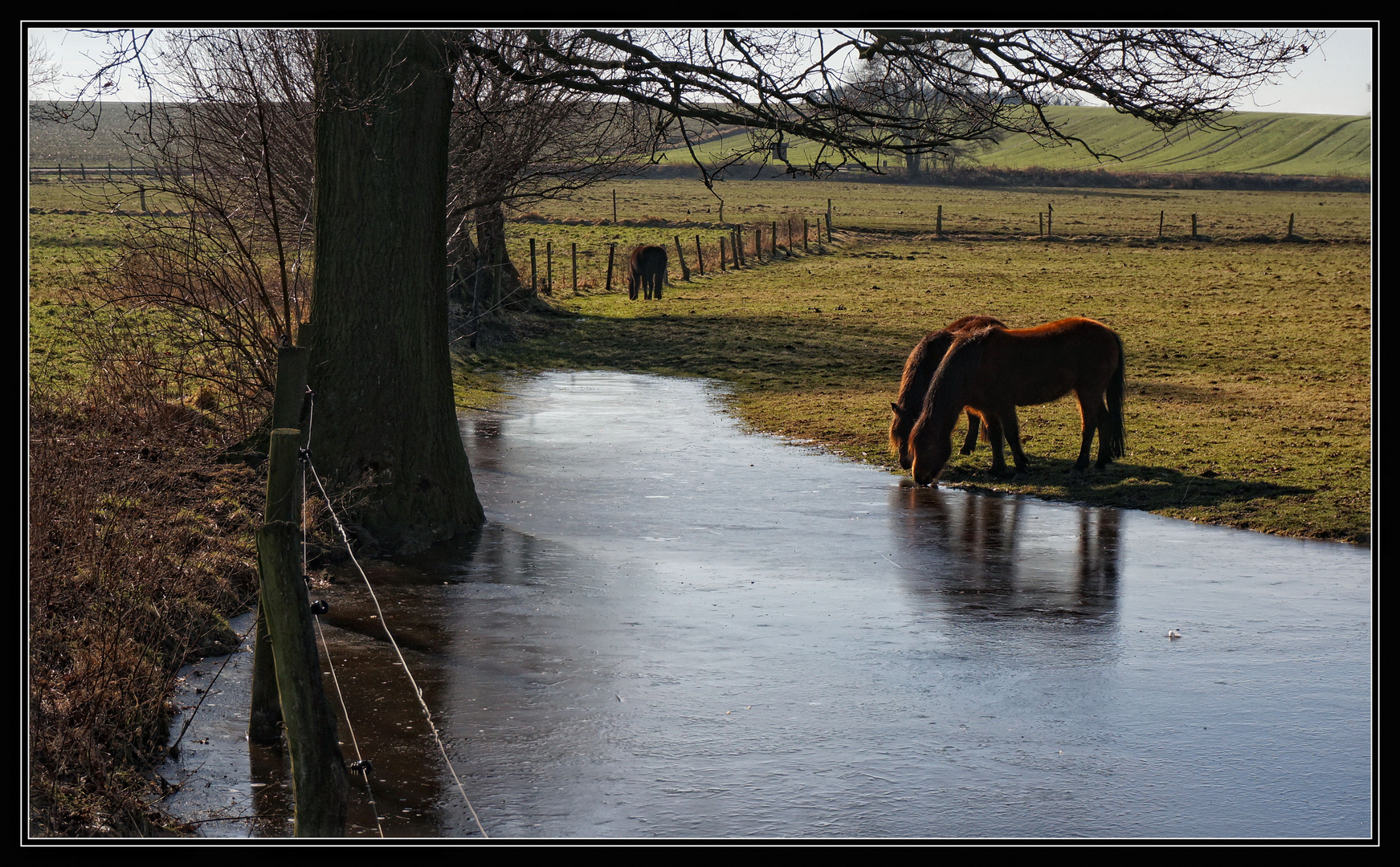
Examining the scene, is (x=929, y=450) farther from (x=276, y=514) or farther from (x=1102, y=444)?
(x=276, y=514)

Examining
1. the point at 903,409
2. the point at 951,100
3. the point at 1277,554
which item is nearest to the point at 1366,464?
the point at 1277,554

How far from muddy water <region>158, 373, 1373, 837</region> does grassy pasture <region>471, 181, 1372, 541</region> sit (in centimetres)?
182

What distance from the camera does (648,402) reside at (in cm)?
1892

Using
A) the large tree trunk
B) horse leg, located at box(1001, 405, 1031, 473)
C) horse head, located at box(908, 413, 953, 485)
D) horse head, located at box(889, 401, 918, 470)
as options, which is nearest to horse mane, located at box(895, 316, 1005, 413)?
horse head, located at box(889, 401, 918, 470)

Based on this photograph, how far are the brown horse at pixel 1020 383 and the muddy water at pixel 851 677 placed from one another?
954 millimetres

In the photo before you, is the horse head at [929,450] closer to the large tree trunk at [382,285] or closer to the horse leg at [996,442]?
the horse leg at [996,442]

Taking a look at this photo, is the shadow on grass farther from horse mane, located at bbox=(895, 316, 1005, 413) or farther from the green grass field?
horse mane, located at bbox=(895, 316, 1005, 413)

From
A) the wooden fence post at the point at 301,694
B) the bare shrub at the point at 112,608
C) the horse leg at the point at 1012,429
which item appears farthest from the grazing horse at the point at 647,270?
the wooden fence post at the point at 301,694

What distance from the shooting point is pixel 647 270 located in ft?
113

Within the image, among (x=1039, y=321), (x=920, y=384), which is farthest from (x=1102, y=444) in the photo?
(x=1039, y=321)
